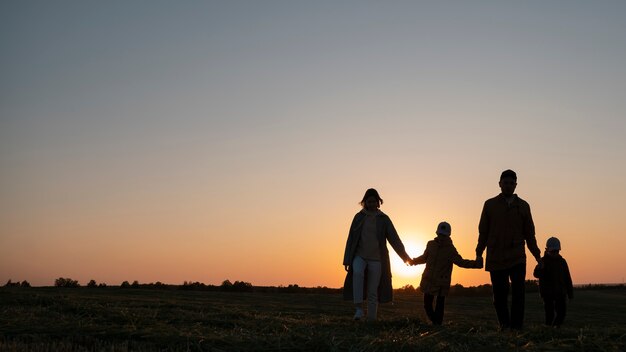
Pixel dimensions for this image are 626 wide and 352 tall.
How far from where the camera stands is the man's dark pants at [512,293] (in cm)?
965

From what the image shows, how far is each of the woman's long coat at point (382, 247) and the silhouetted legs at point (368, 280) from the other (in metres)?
0.14

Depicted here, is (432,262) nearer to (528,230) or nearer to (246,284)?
(528,230)

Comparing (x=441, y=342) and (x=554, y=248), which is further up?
(x=554, y=248)

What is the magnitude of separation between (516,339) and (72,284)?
23.7 meters

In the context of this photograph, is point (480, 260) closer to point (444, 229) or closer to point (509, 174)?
point (444, 229)

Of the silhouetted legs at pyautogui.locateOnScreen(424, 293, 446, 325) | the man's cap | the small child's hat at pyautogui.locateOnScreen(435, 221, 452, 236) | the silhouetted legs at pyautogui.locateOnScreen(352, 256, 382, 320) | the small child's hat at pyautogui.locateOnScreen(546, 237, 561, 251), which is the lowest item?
the silhouetted legs at pyautogui.locateOnScreen(424, 293, 446, 325)

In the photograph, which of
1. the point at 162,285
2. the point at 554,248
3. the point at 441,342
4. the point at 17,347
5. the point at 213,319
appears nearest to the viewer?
the point at 17,347

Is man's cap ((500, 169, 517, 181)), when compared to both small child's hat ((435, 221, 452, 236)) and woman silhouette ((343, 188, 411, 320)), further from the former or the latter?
woman silhouette ((343, 188, 411, 320))

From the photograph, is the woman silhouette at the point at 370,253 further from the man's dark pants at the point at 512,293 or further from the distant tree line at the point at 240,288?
the distant tree line at the point at 240,288

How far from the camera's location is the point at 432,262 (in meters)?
11.3

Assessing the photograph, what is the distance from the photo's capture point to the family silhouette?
9.91 m

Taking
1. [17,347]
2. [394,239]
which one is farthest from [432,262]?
[17,347]

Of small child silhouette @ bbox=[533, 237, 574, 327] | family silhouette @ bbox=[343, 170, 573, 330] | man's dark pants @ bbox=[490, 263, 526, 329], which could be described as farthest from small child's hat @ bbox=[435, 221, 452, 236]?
small child silhouette @ bbox=[533, 237, 574, 327]

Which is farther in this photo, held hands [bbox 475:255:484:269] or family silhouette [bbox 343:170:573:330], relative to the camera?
held hands [bbox 475:255:484:269]
